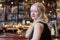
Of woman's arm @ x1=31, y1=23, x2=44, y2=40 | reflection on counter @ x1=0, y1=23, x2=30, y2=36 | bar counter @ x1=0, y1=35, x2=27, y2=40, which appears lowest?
bar counter @ x1=0, y1=35, x2=27, y2=40

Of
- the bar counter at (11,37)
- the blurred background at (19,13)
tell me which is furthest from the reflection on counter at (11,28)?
the bar counter at (11,37)

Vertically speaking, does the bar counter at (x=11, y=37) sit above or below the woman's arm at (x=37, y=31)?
below

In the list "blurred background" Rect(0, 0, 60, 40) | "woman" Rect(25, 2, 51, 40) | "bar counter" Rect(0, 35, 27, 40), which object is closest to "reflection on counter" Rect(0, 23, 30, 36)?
"blurred background" Rect(0, 0, 60, 40)

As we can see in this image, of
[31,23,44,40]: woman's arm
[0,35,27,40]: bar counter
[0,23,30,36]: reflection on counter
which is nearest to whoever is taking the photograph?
[31,23,44,40]: woman's arm

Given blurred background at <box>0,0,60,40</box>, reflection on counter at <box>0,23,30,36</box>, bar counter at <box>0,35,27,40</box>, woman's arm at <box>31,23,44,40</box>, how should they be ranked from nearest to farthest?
woman's arm at <box>31,23,44,40</box>
bar counter at <box>0,35,27,40</box>
reflection on counter at <box>0,23,30,36</box>
blurred background at <box>0,0,60,40</box>

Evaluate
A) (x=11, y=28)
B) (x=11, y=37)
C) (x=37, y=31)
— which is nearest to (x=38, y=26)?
(x=37, y=31)

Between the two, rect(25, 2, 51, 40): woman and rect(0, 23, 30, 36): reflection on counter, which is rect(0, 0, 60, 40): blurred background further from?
rect(25, 2, 51, 40): woman

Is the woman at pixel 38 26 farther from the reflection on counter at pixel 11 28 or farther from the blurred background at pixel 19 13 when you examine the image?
the blurred background at pixel 19 13

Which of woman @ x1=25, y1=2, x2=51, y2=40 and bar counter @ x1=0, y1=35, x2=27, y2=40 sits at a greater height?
woman @ x1=25, y1=2, x2=51, y2=40

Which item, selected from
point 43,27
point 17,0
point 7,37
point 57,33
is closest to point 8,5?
point 17,0

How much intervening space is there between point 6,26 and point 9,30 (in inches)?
4.6

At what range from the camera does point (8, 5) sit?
4414mm

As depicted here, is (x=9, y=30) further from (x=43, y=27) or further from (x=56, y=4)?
(x=43, y=27)

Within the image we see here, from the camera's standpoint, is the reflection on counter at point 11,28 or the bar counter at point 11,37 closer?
the bar counter at point 11,37
